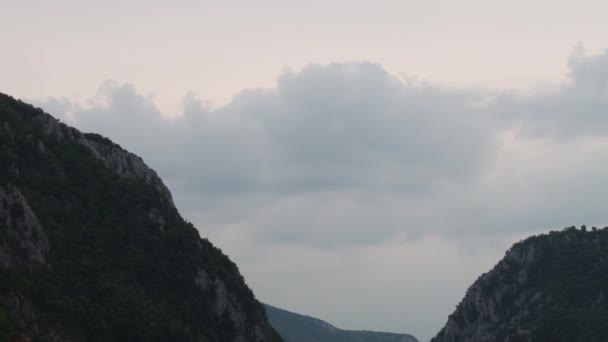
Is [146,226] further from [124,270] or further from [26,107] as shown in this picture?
[26,107]

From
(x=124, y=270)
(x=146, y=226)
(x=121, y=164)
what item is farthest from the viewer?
(x=121, y=164)

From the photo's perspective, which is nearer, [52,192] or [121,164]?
[52,192]

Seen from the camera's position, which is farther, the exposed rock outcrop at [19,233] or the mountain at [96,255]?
the mountain at [96,255]

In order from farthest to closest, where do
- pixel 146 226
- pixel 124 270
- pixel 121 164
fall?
pixel 121 164, pixel 146 226, pixel 124 270

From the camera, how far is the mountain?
140750 mm

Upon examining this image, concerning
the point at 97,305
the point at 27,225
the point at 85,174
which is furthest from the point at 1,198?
the point at 85,174

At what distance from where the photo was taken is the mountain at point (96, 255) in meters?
141

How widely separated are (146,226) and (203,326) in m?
23.1

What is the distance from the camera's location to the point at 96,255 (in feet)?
533

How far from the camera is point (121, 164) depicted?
196 meters

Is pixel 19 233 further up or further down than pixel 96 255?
further down

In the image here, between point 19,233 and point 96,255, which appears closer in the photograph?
point 19,233

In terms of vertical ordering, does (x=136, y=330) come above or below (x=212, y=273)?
below

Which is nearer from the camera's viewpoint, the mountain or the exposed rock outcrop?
the exposed rock outcrop
